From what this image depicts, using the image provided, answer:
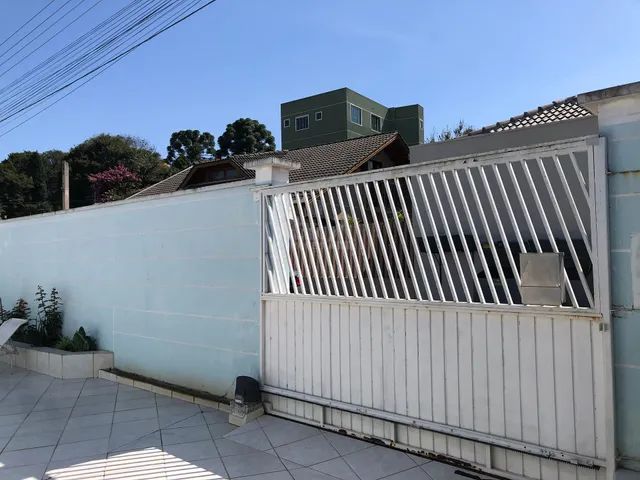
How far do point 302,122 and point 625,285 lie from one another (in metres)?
31.9

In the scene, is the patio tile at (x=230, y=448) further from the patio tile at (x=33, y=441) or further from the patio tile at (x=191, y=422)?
the patio tile at (x=33, y=441)

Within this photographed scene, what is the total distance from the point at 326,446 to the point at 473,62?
742 centimetres

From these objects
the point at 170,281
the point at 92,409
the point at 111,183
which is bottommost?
the point at 92,409

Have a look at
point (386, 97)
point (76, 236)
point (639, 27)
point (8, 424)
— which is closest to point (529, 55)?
point (639, 27)

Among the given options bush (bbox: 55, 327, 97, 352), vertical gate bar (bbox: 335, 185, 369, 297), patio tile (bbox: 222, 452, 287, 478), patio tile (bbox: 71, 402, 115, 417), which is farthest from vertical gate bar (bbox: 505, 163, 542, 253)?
bush (bbox: 55, 327, 97, 352)

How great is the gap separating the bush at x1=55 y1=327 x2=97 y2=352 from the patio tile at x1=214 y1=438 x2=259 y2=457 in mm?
3229

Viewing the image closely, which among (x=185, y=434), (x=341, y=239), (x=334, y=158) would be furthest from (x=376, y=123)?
(x=185, y=434)

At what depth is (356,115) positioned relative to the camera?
32344 mm

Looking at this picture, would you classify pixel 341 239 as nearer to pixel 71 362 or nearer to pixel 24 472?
pixel 24 472

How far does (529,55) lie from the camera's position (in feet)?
22.2

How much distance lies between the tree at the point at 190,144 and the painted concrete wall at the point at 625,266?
123 feet

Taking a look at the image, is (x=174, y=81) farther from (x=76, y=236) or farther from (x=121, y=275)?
(x=121, y=275)

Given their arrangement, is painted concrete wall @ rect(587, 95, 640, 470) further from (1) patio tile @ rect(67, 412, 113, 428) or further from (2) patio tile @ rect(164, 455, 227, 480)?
(1) patio tile @ rect(67, 412, 113, 428)

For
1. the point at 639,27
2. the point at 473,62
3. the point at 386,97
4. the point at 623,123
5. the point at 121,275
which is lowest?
the point at 121,275
